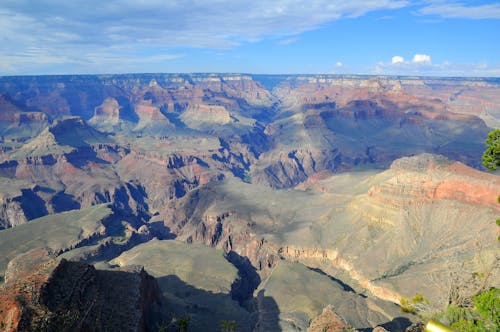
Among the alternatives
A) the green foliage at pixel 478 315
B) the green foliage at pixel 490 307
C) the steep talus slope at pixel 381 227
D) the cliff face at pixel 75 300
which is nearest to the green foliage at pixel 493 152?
the green foliage at pixel 478 315

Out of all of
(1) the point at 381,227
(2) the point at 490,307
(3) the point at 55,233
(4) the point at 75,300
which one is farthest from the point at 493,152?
(3) the point at 55,233

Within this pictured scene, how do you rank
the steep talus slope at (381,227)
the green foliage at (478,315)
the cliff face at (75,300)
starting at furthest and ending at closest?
the steep talus slope at (381,227), the cliff face at (75,300), the green foliage at (478,315)

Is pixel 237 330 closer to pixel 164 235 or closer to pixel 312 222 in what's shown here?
pixel 312 222

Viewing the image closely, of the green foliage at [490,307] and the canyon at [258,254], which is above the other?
the green foliage at [490,307]

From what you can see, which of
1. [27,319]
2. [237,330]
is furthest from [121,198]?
[27,319]

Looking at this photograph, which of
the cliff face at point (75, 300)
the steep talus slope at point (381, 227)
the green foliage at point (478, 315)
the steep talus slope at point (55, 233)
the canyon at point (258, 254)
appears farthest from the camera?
the steep talus slope at point (55, 233)

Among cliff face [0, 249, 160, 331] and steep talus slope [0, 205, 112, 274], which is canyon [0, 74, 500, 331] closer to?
cliff face [0, 249, 160, 331]

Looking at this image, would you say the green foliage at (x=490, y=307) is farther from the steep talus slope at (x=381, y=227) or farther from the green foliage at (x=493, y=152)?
the steep talus slope at (x=381, y=227)
